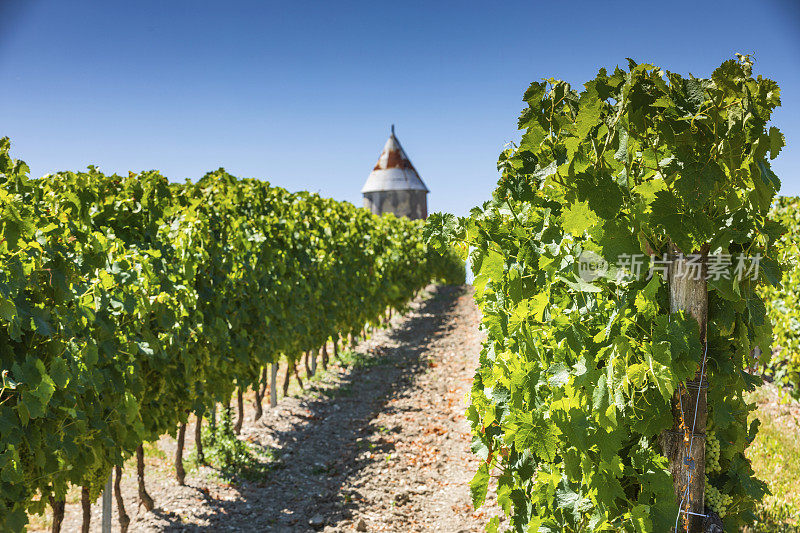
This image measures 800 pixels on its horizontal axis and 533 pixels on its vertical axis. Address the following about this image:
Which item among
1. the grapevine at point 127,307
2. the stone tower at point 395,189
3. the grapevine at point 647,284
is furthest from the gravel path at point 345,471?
the stone tower at point 395,189

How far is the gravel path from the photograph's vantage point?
5180 mm

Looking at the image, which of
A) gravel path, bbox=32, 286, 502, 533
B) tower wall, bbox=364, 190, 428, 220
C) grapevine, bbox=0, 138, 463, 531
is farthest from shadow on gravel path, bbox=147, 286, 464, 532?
tower wall, bbox=364, 190, 428, 220

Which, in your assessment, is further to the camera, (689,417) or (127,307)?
(127,307)

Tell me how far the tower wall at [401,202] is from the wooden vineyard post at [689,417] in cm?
4367

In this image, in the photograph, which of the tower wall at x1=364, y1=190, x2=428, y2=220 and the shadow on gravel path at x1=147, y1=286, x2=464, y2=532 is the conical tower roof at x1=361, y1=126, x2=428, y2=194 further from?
the shadow on gravel path at x1=147, y1=286, x2=464, y2=532

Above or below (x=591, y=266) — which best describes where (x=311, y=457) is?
below

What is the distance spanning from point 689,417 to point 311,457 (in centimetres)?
563

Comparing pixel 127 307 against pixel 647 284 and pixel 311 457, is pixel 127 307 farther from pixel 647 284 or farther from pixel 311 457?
pixel 311 457

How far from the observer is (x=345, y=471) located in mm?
6371

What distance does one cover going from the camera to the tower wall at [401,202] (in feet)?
151

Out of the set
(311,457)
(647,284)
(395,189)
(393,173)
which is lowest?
(311,457)

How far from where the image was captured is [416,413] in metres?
8.37

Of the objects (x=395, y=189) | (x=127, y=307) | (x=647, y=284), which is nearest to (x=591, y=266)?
(x=647, y=284)

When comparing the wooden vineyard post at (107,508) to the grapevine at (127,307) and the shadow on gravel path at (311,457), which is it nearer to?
the grapevine at (127,307)
